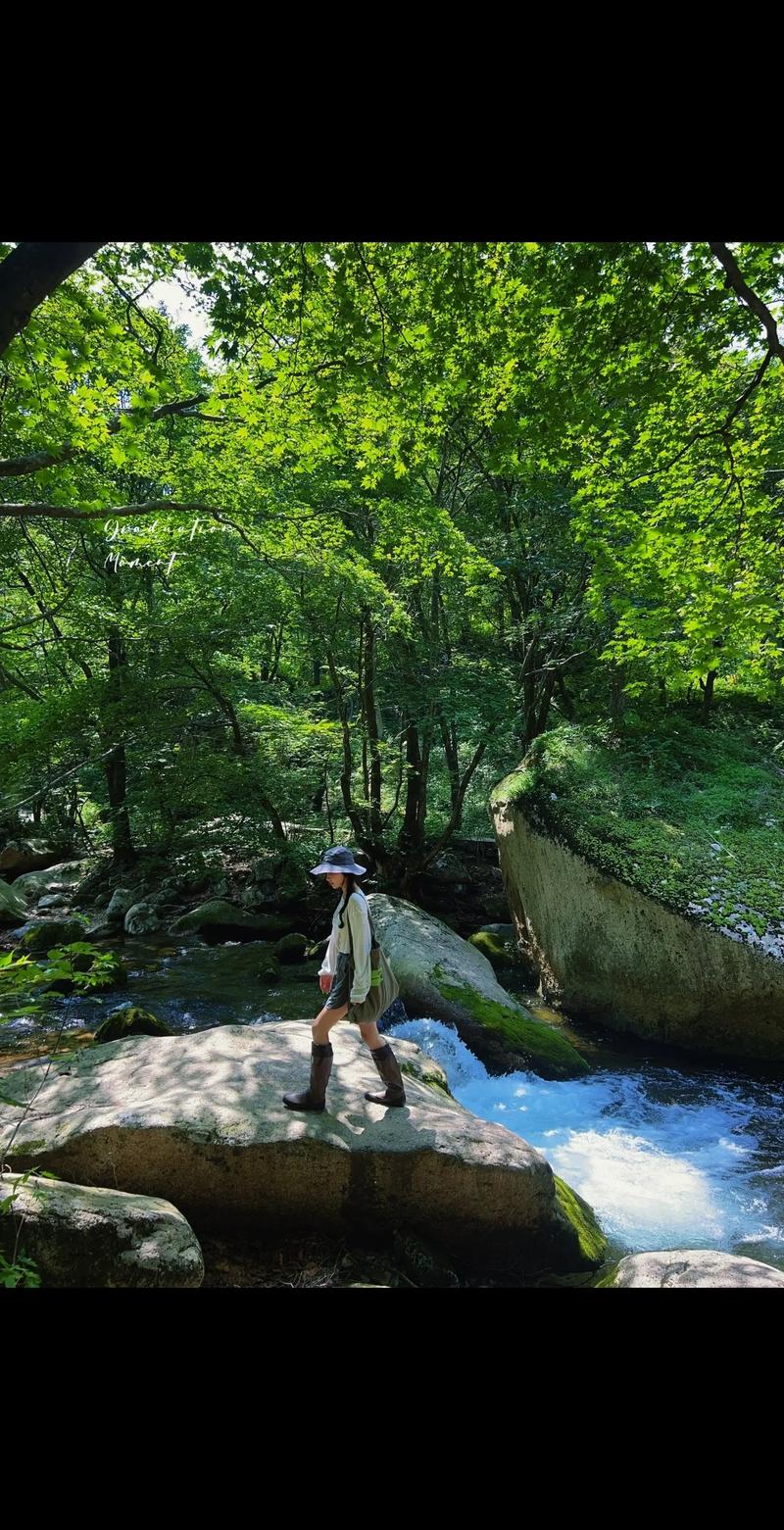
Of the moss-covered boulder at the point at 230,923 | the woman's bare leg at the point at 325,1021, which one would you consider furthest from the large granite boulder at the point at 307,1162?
the moss-covered boulder at the point at 230,923

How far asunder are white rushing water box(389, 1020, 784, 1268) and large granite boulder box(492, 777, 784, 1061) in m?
0.48

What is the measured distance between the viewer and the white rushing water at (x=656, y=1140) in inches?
194

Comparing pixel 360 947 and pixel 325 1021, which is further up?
pixel 360 947

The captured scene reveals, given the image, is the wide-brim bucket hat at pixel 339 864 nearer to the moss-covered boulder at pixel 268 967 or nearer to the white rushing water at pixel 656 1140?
the white rushing water at pixel 656 1140

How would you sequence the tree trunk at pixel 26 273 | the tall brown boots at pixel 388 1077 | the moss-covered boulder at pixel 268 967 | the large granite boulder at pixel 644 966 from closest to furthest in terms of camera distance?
1. the tree trunk at pixel 26 273
2. the tall brown boots at pixel 388 1077
3. the large granite boulder at pixel 644 966
4. the moss-covered boulder at pixel 268 967

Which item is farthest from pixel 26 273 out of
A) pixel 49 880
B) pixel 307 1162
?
pixel 49 880

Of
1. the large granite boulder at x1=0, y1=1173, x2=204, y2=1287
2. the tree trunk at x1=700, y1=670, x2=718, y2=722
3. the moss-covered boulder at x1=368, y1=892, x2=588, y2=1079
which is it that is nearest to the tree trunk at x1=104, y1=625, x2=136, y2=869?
the moss-covered boulder at x1=368, y1=892, x2=588, y2=1079

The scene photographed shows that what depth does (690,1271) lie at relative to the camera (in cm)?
365

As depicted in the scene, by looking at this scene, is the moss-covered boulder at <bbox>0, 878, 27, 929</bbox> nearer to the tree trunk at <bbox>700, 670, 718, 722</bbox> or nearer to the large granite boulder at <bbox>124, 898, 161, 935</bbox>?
A: the large granite boulder at <bbox>124, 898, 161, 935</bbox>

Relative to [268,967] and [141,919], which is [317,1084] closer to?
[268,967]

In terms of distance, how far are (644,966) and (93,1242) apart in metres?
6.51

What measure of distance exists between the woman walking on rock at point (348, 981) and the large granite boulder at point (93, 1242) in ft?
4.21

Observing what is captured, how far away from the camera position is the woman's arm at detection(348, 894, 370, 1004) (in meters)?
4.36
